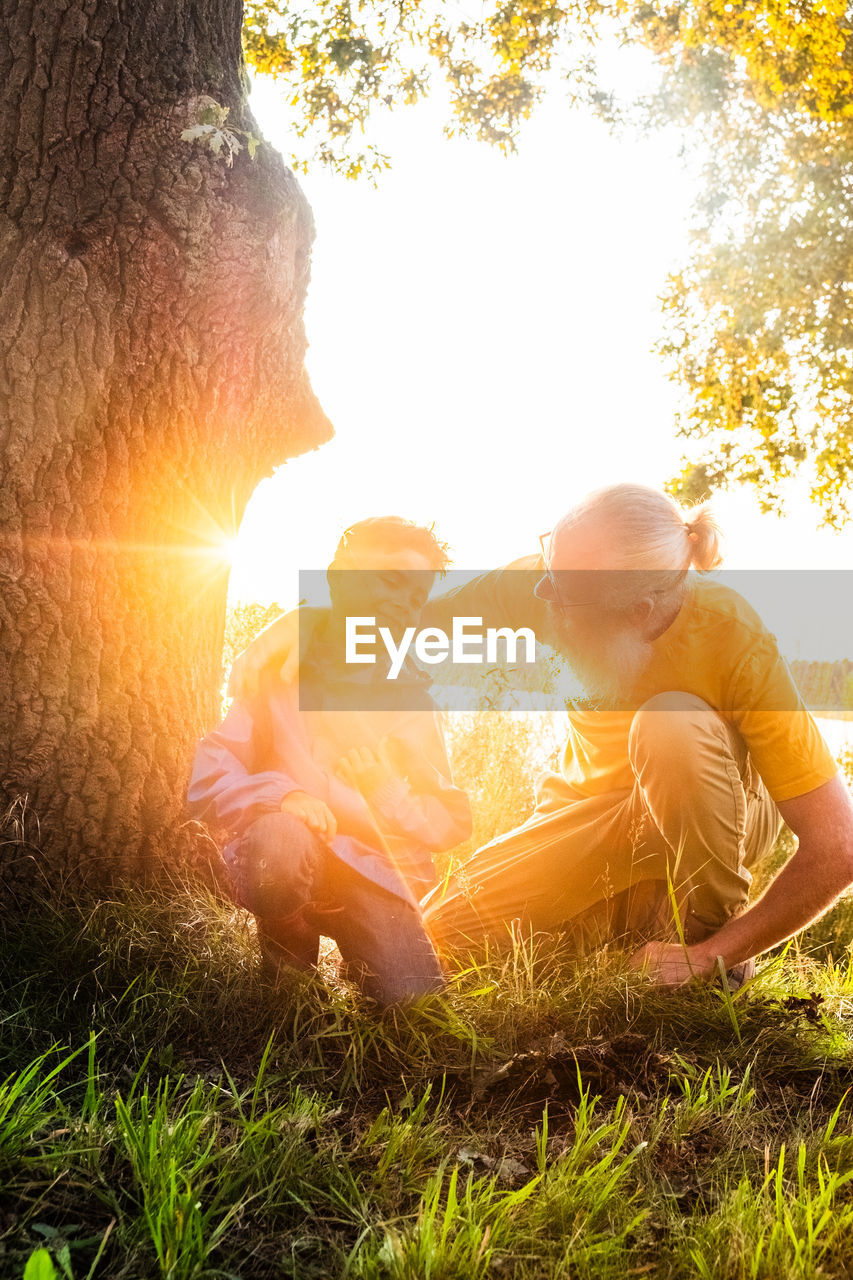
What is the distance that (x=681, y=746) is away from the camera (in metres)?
2.45

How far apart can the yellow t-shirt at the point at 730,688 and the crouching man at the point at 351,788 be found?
17.5 inches

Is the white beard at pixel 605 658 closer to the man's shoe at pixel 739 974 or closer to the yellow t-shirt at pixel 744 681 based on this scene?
the yellow t-shirt at pixel 744 681

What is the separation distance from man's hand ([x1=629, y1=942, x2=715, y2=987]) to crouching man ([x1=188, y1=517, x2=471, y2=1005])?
1.83ft

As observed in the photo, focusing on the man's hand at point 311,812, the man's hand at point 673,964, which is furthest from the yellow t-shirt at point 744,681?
the man's hand at point 311,812

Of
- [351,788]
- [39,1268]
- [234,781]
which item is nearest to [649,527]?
[351,788]

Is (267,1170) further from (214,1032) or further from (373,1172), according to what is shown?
(214,1032)

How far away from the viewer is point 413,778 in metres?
2.50

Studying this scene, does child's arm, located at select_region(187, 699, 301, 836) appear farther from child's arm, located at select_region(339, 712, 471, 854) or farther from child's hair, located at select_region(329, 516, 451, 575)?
child's hair, located at select_region(329, 516, 451, 575)

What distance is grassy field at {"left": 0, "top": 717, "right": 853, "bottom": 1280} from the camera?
1.50 m

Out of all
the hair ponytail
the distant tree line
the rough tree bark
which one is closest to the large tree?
the rough tree bark

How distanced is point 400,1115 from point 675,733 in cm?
114

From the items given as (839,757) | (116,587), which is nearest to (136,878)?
(116,587)

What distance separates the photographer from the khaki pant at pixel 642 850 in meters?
2.48

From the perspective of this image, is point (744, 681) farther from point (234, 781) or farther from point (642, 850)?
point (234, 781)
